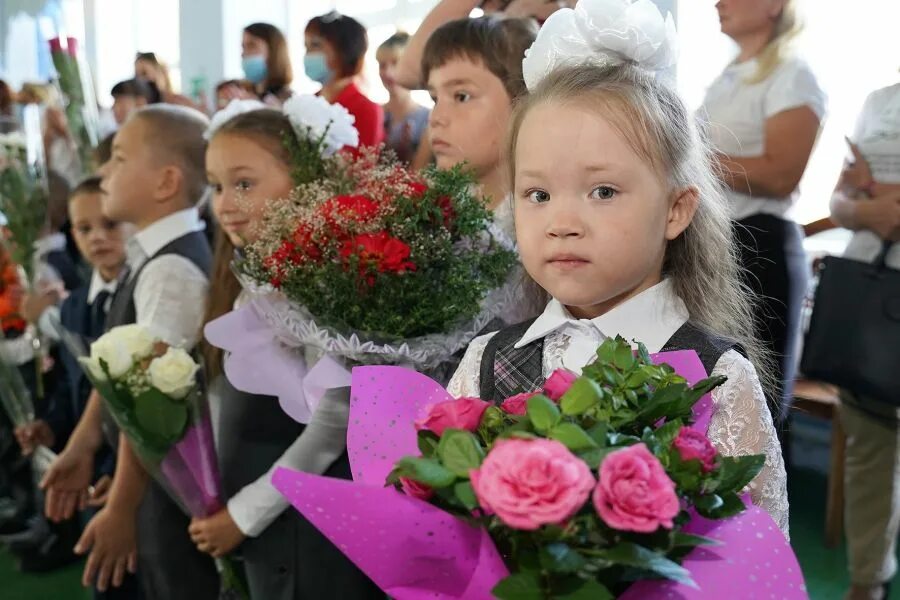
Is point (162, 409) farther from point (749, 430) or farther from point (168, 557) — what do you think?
point (749, 430)

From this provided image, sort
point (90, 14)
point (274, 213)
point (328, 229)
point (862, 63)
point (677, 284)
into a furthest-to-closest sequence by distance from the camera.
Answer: point (90, 14)
point (862, 63)
point (274, 213)
point (328, 229)
point (677, 284)

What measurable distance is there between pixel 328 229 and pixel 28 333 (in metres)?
1.91

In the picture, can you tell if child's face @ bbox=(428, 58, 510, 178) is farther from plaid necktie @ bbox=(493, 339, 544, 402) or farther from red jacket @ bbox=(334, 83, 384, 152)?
red jacket @ bbox=(334, 83, 384, 152)

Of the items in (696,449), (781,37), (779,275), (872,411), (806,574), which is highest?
(781,37)

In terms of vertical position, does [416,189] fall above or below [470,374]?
above

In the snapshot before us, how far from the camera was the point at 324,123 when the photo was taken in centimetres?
187

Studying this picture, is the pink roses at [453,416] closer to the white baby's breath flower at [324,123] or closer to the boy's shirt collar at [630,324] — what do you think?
the boy's shirt collar at [630,324]

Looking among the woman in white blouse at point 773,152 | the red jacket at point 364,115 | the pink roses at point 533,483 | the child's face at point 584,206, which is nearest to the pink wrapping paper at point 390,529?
the pink roses at point 533,483

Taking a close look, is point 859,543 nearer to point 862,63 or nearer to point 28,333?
point 862,63

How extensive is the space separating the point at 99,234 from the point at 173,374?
1.19 meters

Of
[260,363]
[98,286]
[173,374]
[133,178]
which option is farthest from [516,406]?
[98,286]

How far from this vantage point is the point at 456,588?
890mm

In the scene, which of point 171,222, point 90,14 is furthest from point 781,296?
point 90,14

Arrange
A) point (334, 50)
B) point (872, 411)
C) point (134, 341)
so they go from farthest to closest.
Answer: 1. point (334, 50)
2. point (872, 411)
3. point (134, 341)
